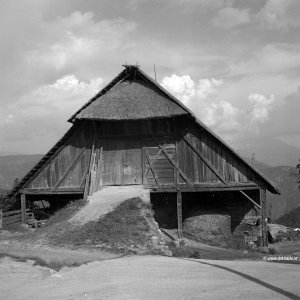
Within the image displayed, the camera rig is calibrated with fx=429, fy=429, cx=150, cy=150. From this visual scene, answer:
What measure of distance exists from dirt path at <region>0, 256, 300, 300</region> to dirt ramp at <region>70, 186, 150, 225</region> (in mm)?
5965

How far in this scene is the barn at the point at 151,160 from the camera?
2352 cm

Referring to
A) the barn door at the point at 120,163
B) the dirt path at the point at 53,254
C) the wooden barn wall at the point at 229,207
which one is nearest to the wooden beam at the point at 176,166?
the barn door at the point at 120,163

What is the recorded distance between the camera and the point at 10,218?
25109 mm

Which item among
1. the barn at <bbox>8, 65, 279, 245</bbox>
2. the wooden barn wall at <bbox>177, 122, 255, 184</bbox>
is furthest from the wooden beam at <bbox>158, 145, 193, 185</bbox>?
the wooden barn wall at <bbox>177, 122, 255, 184</bbox>

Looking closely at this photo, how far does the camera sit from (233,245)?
23.4 m

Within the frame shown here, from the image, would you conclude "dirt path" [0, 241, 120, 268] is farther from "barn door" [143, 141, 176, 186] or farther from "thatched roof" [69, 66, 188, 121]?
"barn door" [143, 141, 176, 186]

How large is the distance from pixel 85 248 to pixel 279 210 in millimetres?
151322

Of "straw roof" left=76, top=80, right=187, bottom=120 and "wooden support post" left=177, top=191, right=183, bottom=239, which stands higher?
"straw roof" left=76, top=80, right=187, bottom=120

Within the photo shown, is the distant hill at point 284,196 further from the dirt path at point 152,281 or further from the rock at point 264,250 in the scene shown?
the dirt path at point 152,281

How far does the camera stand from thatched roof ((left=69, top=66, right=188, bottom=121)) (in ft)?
76.0

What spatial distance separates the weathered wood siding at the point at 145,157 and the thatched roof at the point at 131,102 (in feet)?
4.13

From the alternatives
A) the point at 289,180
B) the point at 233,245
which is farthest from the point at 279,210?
the point at 233,245

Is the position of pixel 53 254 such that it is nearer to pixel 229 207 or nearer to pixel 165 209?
pixel 165 209

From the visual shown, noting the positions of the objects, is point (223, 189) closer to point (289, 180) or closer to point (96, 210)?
point (96, 210)
